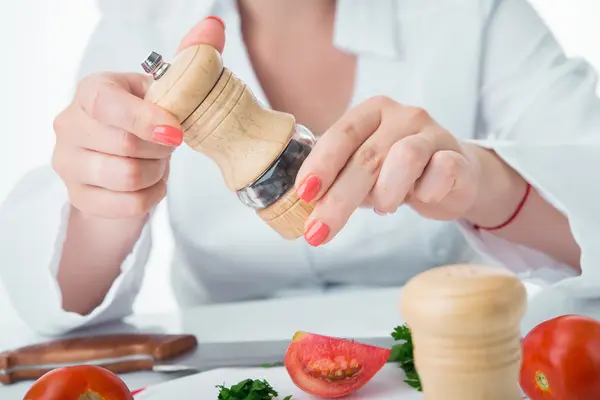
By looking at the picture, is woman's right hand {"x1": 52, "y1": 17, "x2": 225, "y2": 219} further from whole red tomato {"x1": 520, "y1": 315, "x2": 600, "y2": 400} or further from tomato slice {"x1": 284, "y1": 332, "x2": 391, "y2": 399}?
whole red tomato {"x1": 520, "y1": 315, "x2": 600, "y2": 400}

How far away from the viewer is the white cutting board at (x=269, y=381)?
0.67m

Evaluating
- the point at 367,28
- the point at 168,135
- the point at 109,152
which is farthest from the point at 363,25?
the point at 168,135

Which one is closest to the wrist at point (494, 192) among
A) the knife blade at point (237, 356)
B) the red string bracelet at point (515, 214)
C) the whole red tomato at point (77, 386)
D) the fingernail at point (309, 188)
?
the red string bracelet at point (515, 214)

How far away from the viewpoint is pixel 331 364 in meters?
0.68

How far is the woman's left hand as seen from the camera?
0.60 metres

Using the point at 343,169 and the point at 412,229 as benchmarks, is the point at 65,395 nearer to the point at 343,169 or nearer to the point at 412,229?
the point at 343,169

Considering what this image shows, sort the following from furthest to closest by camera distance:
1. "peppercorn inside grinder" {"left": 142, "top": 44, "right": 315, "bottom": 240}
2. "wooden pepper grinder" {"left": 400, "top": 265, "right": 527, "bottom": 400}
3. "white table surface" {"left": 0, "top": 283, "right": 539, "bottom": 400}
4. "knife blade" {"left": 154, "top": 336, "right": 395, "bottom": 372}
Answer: "white table surface" {"left": 0, "top": 283, "right": 539, "bottom": 400}, "knife blade" {"left": 154, "top": 336, "right": 395, "bottom": 372}, "peppercorn inside grinder" {"left": 142, "top": 44, "right": 315, "bottom": 240}, "wooden pepper grinder" {"left": 400, "top": 265, "right": 527, "bottom": 400}

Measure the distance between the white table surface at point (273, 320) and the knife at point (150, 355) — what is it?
0.02 metres

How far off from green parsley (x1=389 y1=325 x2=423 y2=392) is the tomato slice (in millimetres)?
19

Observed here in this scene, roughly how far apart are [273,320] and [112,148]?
1.26 ft

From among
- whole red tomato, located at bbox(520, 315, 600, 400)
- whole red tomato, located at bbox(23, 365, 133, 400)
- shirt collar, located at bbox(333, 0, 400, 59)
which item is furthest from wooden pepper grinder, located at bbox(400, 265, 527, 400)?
shirt collar, located at bbox(333, 0, 400, 59)

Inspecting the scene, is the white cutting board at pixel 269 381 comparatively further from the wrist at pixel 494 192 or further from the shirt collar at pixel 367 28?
the shirt collar at pixel 367 28

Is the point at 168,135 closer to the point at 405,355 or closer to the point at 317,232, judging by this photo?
the point at 317,232

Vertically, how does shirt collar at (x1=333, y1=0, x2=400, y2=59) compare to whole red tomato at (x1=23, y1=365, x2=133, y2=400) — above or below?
above
